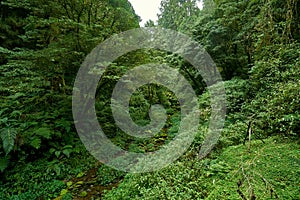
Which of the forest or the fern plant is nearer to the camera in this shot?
the forest

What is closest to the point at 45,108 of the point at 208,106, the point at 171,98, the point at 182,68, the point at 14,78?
the point at 14,78

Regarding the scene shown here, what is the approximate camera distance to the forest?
2.72 m

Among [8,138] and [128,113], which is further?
[128,113]

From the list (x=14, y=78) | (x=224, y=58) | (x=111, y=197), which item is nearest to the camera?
(x=111, y=197)

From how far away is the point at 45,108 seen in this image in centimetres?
557

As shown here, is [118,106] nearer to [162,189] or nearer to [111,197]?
[111,197]

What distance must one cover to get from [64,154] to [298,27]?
644cm

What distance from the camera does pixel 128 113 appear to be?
7.30 meters

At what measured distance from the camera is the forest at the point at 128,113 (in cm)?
272

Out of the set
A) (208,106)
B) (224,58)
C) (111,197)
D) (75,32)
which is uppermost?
(75,32)

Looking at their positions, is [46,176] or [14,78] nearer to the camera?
[46,176]

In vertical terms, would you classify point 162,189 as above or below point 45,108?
below

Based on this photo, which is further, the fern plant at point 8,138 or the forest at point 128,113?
the fern plant at point 8,138

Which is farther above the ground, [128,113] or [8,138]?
[8,138]
